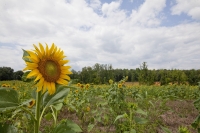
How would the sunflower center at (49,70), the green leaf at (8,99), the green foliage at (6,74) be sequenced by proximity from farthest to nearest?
the green foliage at (6,74) → the sunflower center at (49,70) → the green leaf at (8,99)

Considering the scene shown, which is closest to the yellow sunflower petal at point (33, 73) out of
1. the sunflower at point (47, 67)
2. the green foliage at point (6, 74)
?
the sunflower at point (47, 67)

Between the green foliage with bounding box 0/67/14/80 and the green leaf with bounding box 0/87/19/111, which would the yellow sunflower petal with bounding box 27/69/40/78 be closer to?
the green leaf with bounding box 0/87/19/111

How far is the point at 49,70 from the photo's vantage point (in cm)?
107

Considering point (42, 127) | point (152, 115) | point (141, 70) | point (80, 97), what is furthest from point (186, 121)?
point (141, 70)

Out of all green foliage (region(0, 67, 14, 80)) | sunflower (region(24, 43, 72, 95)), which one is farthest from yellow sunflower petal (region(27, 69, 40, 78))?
green foliage (region(0, 67, 14, 80))

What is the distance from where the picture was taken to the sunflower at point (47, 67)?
1.01m

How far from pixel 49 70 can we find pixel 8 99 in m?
0.25

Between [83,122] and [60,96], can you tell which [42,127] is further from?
[60,96]

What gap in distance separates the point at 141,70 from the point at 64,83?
19.8 metres

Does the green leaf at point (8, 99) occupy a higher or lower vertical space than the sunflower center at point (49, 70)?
lower

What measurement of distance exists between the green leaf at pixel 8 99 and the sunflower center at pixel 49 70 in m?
0.18

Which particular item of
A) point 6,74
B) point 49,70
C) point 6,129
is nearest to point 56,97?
point 49,70

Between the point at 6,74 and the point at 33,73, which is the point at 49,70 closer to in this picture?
the point at 33,73

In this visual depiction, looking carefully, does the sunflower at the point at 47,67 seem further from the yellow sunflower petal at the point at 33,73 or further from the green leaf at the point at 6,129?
the green leaf at the point at 6,129
